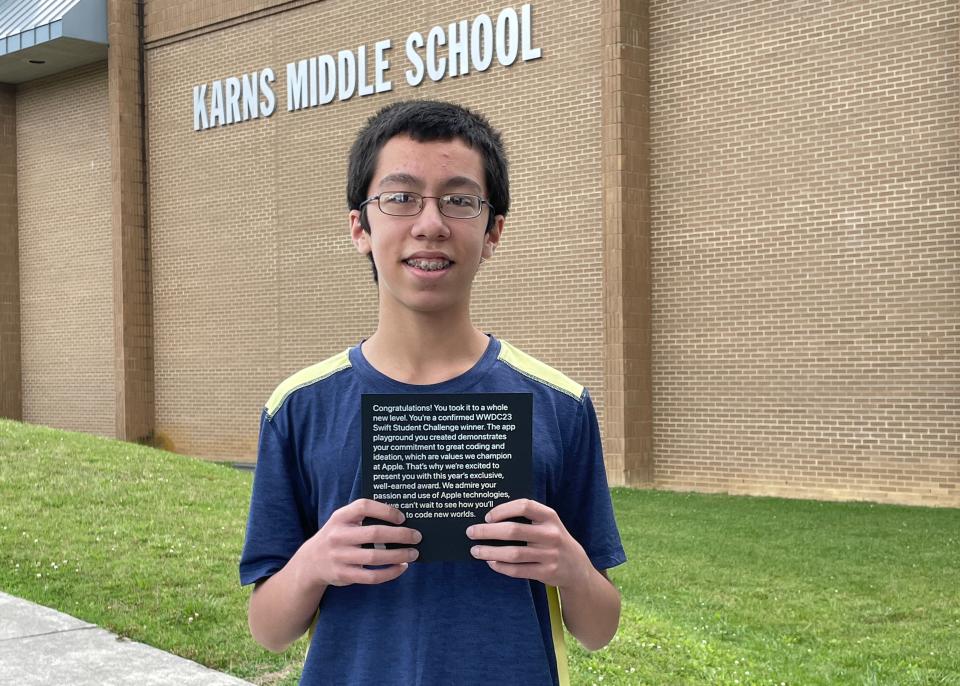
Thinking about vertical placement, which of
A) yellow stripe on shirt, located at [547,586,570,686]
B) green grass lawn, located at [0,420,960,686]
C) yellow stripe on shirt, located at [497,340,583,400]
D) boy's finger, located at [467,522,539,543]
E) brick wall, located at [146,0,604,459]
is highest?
brick wall, located at [146,0,604,459]

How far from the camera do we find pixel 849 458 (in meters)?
14.9

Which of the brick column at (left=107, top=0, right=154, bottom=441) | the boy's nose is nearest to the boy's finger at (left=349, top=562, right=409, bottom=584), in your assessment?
the boy's nose

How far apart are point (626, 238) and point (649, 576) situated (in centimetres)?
762

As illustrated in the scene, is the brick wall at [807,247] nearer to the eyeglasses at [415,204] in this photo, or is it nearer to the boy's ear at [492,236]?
the boy's ear at [492,236]

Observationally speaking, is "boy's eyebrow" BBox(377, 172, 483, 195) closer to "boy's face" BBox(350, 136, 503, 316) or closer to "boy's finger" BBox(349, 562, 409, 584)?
"boy's face" BBox(350, 136, 503, 316)

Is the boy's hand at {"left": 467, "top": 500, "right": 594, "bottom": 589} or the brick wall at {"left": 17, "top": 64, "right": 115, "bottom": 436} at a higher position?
the brick wall at {"left": 17, "top": 64, "right": 115, "bottom": 436}

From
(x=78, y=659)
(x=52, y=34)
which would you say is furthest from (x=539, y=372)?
(x=52, y=34)

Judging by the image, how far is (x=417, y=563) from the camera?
6.36 ft

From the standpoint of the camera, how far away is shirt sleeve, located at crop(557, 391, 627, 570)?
2.12m

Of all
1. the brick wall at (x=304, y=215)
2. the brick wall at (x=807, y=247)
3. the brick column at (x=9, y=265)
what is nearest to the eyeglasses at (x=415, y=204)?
the brick wall at (x=807, y=247)

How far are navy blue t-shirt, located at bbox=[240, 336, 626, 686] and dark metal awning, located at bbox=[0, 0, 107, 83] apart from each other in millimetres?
23345

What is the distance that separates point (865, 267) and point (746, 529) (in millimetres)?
4361

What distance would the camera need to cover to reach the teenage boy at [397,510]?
194cm

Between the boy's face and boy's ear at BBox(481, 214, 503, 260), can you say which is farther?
boy's ear at BBox(481, 214, 503, 260)
